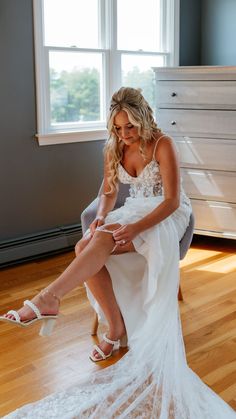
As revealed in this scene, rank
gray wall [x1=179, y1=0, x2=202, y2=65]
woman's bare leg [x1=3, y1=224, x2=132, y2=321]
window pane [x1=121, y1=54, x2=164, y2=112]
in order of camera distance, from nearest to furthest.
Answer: woman's bare leg [x1=3, y1=224, x2=132, y2=321] < window pane [x1=121, y1=54, x2=164, y2=112] < gray wall [x1=179, y1=0, x2=202, y2=65]

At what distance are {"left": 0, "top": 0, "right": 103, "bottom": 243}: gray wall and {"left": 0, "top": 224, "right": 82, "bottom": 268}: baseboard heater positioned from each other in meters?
0.05

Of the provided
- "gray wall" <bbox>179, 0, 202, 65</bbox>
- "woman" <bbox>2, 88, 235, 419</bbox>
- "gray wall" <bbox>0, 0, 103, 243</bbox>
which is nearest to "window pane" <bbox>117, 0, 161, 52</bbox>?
"gray wall" <bbox>179, 0, 202, 65</bbox>

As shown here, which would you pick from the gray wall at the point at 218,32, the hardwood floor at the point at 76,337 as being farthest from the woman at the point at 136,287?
the gray wall at the point at 218,32

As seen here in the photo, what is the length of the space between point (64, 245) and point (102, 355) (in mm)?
1578

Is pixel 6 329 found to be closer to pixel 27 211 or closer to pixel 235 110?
pixel 27 211

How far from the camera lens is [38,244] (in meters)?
3.74

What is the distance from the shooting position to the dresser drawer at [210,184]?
383 centimetres

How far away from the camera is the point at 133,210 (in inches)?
96.0

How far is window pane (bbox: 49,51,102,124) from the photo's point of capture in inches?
150

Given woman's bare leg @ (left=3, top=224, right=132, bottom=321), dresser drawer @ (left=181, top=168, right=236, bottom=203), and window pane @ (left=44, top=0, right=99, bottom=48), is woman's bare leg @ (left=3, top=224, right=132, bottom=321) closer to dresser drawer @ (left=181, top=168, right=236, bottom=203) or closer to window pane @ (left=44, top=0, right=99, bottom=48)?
dresser drawer @ (left=181, top=168, right=236, bottom=203)

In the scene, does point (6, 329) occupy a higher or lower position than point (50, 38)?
lower

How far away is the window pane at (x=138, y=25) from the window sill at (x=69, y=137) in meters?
0.70

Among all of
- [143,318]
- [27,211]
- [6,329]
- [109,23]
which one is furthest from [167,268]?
[109,23]

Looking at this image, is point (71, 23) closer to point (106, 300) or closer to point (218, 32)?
point (218, 32)
